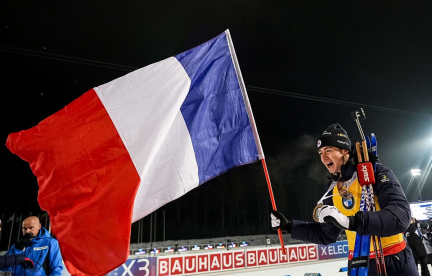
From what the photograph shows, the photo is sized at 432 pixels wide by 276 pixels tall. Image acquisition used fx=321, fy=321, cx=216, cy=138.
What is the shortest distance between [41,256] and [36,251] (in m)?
0.11

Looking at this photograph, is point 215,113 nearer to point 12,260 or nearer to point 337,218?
point 337,218

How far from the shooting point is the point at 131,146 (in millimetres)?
2850

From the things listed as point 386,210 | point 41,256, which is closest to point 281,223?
point 386,210

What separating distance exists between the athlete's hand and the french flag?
1.30 m

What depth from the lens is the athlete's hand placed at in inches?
70.8

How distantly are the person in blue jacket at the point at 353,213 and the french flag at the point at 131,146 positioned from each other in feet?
2.85

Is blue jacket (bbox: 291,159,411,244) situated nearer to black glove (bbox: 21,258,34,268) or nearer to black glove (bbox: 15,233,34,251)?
black glove (bbox: 21,258,34,268)

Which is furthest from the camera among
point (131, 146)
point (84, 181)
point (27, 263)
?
point (27, 263)

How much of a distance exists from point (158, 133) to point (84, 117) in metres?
0.67

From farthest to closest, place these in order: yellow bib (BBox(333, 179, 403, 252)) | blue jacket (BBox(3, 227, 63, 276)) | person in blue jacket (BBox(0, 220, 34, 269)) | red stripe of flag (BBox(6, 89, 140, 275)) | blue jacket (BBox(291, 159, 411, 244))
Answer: blue jacket (BBox(3, 227, 63, 276)), person in blue jacket (BBox(0, 220, 34, 269)), red stripe of flag (BBox(6, 89, 140, 275)), yellow bib (BBox(333, 179, 403, 252)), blue jacket (BBox(291, 159, 411, 244))

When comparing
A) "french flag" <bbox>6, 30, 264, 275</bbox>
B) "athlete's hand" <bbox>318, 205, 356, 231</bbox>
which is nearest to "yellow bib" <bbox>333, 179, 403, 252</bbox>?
"athlete's hand" <bbox>318, 205, 356, 231</bbox>

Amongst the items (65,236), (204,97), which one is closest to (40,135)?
(65,236)

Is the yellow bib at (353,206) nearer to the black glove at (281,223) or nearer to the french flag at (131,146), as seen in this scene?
the black glove at (281,223)

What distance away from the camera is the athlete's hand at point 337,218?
1798mm
